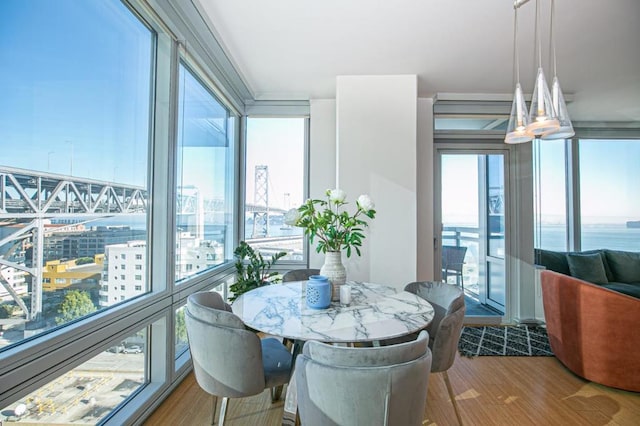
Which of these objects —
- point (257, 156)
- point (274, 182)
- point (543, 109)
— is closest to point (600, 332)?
point (543, 109)

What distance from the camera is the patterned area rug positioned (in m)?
2.97

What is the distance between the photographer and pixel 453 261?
12.7ft

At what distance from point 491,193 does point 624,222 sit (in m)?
1.32

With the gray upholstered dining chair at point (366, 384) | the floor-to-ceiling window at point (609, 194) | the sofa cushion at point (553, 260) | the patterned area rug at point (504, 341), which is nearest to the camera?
the gray upholstered dining chair at point (366, 384)

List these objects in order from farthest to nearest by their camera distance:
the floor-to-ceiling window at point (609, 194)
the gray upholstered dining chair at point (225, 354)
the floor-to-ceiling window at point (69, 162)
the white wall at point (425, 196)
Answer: the white wall at point (425, 196) < the floor-to-ceiling window at point (609, 194) < the gray upholstered dining chair at point (225, 354) < the floor-to-ceiling window at point (69, 162)

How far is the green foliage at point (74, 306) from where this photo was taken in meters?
1.41

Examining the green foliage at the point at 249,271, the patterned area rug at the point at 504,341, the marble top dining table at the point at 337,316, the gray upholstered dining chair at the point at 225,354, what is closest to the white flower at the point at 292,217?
the marble top dining table at the point at 337,316

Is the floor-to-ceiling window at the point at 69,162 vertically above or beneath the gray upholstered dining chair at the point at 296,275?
above

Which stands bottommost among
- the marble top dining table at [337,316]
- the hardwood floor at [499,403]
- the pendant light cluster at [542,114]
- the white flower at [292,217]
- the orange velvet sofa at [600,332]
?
the hardwood floor at [499,403]

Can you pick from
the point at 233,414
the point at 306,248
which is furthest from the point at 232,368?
the point at 306,248

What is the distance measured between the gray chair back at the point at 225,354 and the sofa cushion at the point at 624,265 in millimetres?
3627

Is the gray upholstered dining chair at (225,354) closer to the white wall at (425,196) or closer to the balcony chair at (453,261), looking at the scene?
the white wall at (425,196)

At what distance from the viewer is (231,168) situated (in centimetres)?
372

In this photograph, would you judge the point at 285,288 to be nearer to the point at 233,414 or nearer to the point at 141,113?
the point at 233,414
